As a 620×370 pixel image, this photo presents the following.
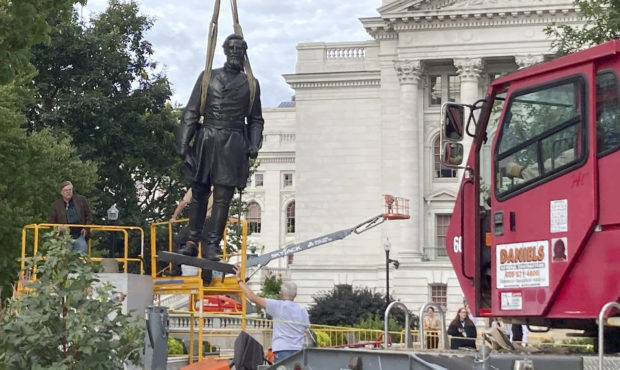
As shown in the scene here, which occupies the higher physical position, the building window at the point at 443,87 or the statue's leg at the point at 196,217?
the building window at the point at 443,87

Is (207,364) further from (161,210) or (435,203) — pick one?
(435,203)

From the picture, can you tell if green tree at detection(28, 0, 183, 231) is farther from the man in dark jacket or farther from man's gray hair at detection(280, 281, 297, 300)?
man's gray hair at detection(280, 281, 297, 300)

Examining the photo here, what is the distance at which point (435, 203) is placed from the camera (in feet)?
239

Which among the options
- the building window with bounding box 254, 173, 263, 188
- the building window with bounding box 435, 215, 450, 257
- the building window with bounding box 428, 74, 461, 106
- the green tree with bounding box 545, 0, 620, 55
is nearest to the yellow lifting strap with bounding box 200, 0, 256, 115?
the green tree with bounding box 545, 0, 620, 55

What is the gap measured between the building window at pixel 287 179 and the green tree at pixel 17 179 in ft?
277

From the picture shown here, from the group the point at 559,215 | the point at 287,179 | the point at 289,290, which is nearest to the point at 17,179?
the point at 289,290

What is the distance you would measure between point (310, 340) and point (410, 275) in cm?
6000

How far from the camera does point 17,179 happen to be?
27188 mm

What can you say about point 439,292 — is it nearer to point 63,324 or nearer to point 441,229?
point 441,229

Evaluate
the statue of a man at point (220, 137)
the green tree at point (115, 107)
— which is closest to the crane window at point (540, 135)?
the statue of a man at point (220, 137)

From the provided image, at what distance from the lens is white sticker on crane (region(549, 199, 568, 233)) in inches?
399

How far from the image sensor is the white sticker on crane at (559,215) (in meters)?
10.1

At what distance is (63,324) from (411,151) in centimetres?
6149

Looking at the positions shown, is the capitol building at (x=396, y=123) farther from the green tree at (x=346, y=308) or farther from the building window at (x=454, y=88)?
the green tree at (x=346, y=308)
